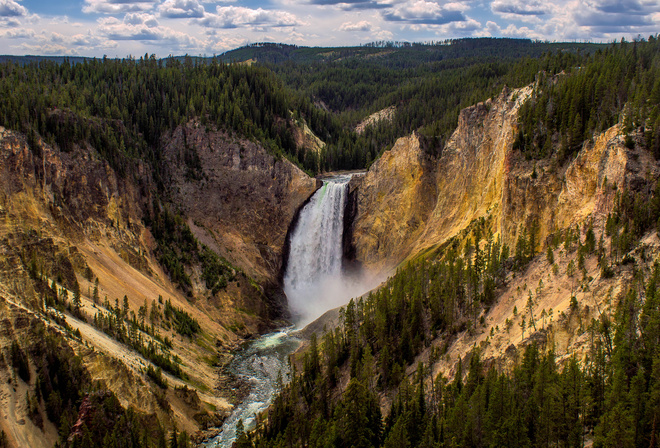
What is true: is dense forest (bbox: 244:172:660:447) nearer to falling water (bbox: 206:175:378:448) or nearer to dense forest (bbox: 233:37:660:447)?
dense forest (bbox: 233:37:660:447)

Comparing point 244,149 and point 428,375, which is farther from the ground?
point 244,149

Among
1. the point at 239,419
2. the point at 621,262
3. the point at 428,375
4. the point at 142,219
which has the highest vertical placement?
the point at 621,262

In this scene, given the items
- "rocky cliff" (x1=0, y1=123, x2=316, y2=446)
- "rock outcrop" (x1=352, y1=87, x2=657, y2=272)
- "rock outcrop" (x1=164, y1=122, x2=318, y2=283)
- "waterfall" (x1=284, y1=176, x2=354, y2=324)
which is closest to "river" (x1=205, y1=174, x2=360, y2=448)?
"waterfall" (x1=284, y1=176, x2=354, y2=324)

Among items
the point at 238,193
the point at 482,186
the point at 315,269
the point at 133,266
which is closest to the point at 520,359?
the point at 482,186

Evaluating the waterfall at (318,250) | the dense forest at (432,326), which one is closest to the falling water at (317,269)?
the waterfall at (318,250)

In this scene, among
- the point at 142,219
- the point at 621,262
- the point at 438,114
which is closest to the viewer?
the point at 621,262

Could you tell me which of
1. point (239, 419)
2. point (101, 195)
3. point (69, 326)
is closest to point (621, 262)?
point (239, 419)

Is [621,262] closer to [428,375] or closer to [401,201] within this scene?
[428,375]

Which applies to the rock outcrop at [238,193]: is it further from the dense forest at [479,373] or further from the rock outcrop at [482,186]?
the dense forest at [479,373]
